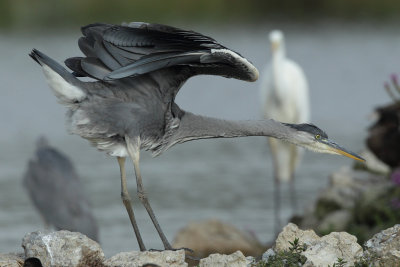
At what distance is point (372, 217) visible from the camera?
8.45 m

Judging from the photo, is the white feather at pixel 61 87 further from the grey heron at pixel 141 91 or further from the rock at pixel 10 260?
the rock at pixel 10 260

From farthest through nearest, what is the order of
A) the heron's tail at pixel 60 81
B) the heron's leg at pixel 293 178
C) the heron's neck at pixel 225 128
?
the heron's leg at pixel 293 178, the heron's neck at pixel 225 128, the heron's tail at pixel 60 81

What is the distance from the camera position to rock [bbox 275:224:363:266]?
4.54 metres

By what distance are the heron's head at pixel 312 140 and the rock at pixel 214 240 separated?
289 centimetres

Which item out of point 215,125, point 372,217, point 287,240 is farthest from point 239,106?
point 287,240

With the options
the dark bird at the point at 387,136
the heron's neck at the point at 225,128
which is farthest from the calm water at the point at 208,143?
the heron's neck at the point at 225,128

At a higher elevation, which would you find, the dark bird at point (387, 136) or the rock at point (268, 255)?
the dark bird at point (387, 136)

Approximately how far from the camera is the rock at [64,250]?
14.9ft

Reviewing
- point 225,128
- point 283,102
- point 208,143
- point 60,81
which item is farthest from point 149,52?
point 208,143

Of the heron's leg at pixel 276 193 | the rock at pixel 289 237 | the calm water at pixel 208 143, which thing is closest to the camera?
the rock at pixel 289 237

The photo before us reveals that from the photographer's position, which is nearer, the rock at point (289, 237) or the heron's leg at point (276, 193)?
the rock at point (289, 237)

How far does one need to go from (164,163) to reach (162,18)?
1054 cm

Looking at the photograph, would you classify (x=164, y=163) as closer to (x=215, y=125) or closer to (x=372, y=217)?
(x=372, y=217)

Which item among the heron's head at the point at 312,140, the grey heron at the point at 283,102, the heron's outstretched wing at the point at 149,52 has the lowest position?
the heron's head at the point at 312,140
